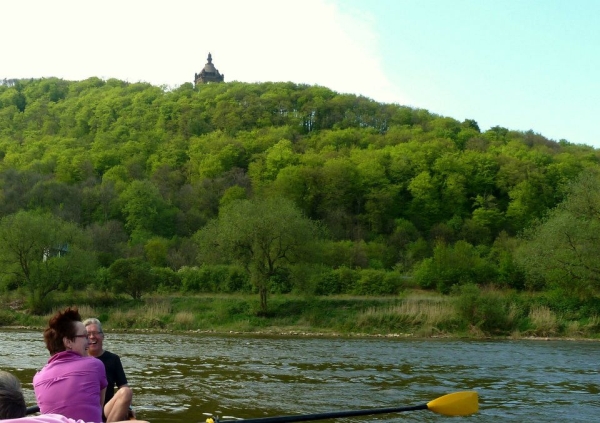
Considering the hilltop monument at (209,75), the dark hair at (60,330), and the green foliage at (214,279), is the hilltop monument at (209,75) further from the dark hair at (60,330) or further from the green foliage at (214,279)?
the dark hair at (60,330)

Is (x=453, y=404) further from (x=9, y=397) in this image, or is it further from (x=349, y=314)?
(x=349, y=314)

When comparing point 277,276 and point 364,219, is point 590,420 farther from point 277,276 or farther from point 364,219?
point 364,219

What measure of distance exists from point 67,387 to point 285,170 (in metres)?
76.6

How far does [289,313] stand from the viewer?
4106 cm

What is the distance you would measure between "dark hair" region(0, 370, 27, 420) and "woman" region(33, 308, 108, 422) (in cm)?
198

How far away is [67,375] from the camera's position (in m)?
5.91

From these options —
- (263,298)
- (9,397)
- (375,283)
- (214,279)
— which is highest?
(9,397)

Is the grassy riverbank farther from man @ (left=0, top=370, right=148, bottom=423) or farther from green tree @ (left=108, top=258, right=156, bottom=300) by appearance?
man @ (left=0, top=370, right=148, bottom=423)

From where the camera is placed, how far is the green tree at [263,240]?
41.5 m

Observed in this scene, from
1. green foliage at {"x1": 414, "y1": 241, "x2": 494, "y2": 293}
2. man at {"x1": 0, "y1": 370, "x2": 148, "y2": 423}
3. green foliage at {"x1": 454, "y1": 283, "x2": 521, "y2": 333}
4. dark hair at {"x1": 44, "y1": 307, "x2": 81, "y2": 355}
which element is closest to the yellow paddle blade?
dark hair at {"x1": 44, "y1": 307, "x2": 81, "y2": 355}

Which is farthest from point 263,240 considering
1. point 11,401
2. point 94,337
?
point 11,401

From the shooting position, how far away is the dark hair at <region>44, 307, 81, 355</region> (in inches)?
233

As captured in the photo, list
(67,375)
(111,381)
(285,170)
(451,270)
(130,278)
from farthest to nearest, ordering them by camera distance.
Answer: (285,170) → (451,270) → (130,278) → (111,381) → (67,375)

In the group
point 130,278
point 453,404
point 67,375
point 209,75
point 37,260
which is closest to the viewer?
point 67,375
